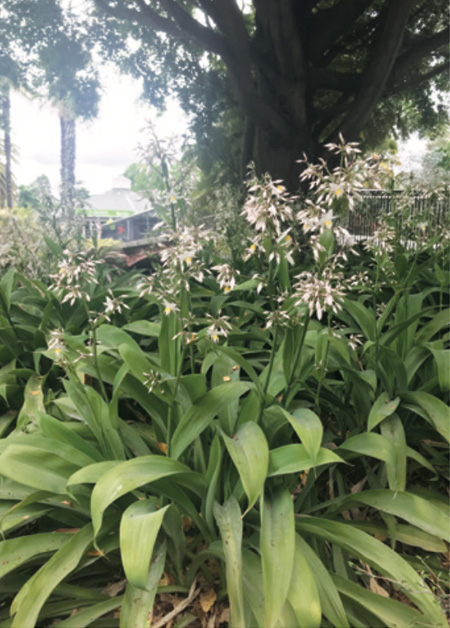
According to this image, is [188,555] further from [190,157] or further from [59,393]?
[190,157]

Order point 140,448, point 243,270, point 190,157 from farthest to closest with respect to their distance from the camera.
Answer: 1. point 190,157
2. point 243,270
3. point 140,448

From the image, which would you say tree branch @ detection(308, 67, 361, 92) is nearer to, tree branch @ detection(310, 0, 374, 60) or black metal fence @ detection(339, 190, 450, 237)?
tree branch @ detection(310, 0, 374, 60)

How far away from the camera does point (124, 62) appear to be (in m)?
2.82

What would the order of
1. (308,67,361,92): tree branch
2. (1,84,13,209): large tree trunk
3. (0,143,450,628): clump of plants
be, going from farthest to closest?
(308,67,361,92): tree branch
(1,84,13,209): large tree trunk
(0,143,450,628): clump of plants

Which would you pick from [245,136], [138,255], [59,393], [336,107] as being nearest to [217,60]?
[245,136]

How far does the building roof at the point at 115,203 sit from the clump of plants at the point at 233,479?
1.43 meters

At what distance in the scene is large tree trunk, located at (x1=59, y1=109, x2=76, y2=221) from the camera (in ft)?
9.30

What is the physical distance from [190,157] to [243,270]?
0.77 metres

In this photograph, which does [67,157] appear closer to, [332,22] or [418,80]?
[332,22]

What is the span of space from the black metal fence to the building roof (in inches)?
49.4

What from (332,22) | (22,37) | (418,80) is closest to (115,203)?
(22,37)

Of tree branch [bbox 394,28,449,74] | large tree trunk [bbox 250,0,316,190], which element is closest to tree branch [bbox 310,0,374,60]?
large tree trunk [bbox 250,0,316,190]

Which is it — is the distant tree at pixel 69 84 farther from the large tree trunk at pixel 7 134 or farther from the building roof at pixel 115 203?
the large tree trunk at pixel 7 134

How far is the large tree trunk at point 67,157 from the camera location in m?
2.84
